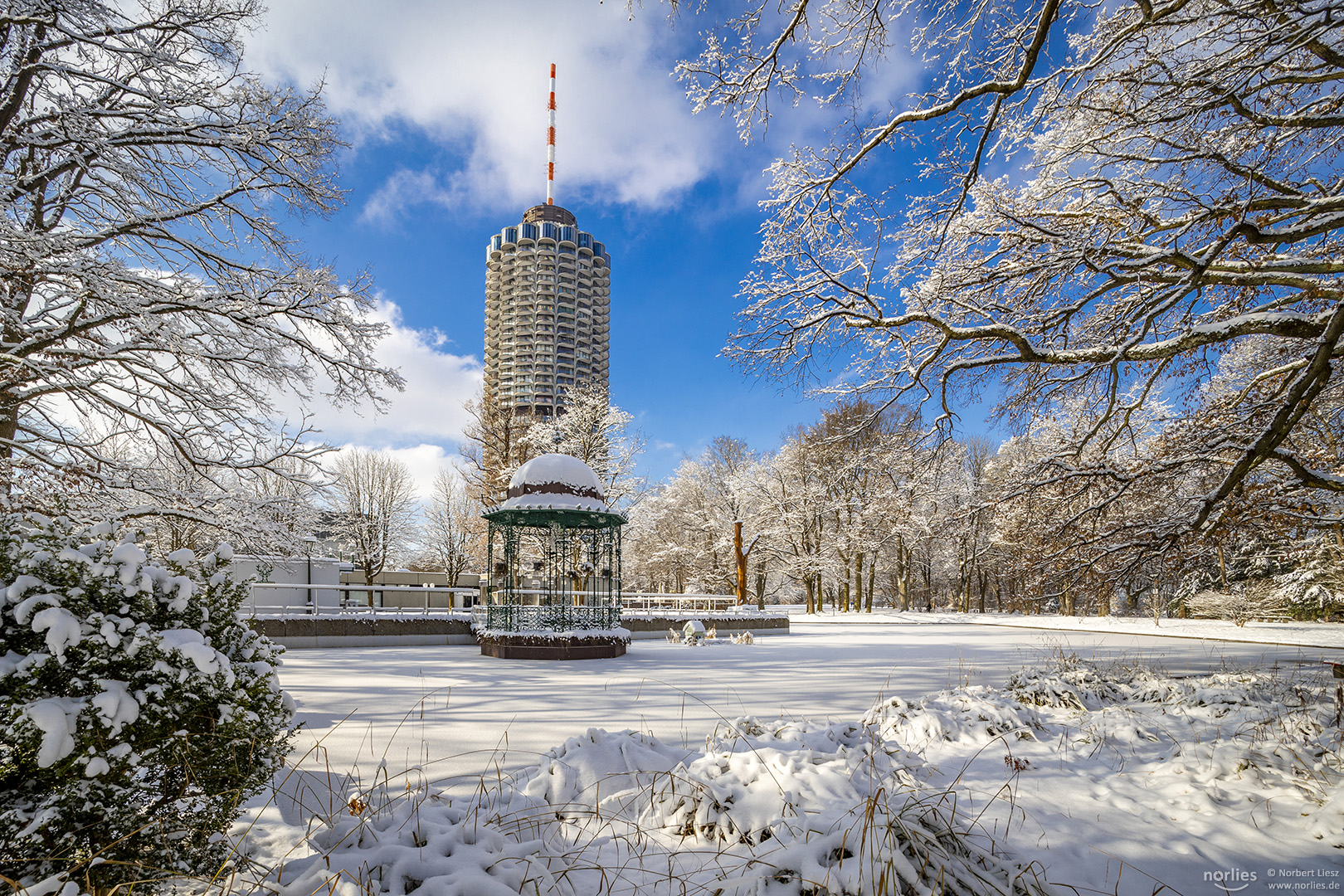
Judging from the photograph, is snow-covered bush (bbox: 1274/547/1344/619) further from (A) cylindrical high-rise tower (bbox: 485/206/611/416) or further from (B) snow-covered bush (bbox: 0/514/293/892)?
(A) cylindrical high-rise tower (bbox: 485/206/611/416)

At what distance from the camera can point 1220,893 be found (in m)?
2.59

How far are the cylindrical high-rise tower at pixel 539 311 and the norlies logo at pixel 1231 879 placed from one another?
86.4 m

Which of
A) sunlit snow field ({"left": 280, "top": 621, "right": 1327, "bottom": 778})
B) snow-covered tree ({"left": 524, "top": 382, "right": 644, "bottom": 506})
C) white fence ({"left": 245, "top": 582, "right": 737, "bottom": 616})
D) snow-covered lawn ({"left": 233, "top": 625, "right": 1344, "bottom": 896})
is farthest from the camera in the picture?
snow-covered tree ({"left": 524, "top": 382, "right": 644, "bottom": 506})

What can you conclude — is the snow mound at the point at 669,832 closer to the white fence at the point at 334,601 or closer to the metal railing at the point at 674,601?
the white fence at the point at 334,601

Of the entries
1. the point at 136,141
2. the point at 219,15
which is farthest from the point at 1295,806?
the point at 219,15

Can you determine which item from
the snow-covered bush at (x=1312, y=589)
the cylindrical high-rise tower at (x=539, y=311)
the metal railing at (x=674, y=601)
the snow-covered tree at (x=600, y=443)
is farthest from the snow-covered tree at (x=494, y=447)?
the cylindrical high-rise tower at (x=539, y=311)

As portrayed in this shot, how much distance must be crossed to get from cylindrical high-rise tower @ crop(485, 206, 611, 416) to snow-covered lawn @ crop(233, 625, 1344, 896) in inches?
3286

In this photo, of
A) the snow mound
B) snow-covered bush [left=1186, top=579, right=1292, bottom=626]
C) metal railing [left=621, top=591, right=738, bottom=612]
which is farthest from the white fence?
snow-covered bush [left=1186, top=579, right=1292, bottom=626]

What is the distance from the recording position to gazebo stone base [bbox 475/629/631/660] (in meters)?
10.4

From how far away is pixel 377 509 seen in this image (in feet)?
105

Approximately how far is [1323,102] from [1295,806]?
6787 millimetres

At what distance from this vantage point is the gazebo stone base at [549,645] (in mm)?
10375

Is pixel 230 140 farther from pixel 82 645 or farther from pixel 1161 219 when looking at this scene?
pixel 1161 219

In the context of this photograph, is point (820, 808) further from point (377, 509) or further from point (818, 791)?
point (377, 509)
